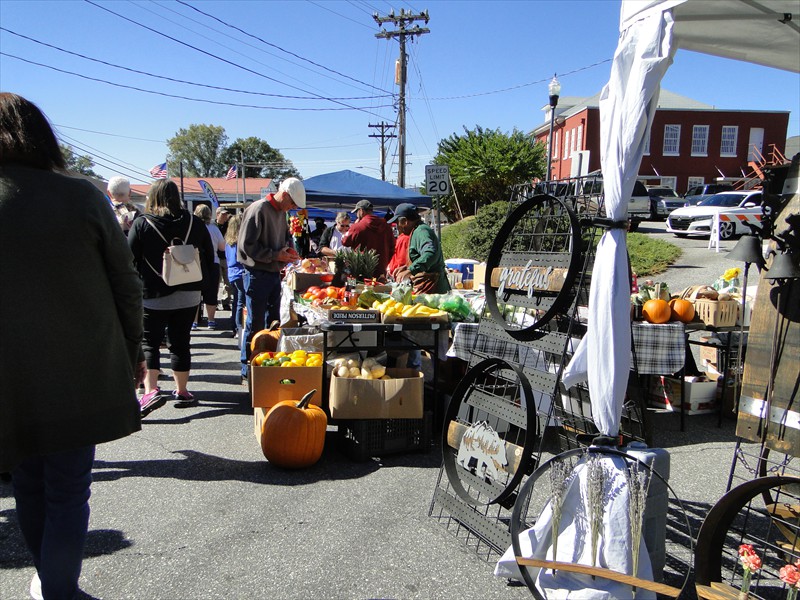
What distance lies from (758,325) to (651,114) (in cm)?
129

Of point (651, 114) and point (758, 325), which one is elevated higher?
point (651, 114)

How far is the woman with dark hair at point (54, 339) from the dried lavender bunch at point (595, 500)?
199 cm

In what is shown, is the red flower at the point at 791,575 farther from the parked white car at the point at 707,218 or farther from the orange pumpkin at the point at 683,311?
the parked white car at the point at 707,218

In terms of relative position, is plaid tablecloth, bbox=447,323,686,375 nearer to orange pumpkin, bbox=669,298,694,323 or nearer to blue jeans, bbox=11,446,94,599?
orange pumpkin, bbox=669,298,694,323

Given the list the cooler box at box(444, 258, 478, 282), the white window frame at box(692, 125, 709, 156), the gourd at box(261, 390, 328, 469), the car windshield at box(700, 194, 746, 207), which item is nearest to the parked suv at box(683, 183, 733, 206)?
the car windshield at box(700, 194, 746, 207)

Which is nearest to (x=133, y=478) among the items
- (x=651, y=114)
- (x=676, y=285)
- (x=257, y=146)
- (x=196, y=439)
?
(x=196, y=439)

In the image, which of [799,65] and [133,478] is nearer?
[133,478]

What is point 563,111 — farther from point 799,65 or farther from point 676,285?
point 799,65

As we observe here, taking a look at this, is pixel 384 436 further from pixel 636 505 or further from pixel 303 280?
pixel 303 280

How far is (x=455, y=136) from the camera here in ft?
117

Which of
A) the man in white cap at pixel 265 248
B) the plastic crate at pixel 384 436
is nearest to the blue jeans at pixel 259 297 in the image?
the man in white cap at pixel 265 248

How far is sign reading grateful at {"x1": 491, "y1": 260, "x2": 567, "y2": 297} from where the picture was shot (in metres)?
3.17

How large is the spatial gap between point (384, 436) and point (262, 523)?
1307mm

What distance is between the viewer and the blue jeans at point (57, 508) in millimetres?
2352
